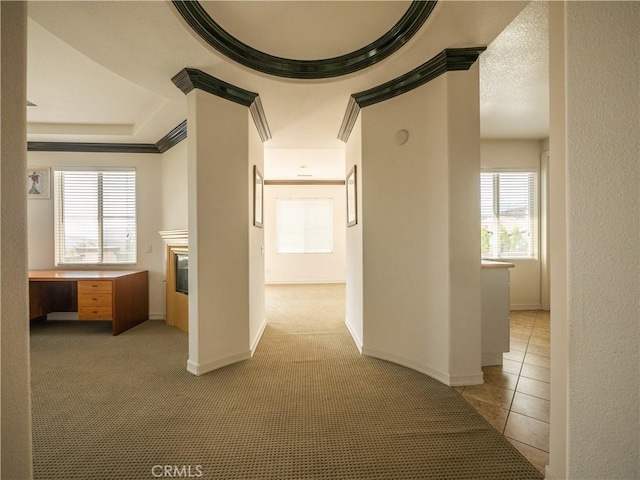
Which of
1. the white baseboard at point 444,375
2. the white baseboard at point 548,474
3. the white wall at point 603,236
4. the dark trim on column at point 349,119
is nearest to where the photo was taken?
the white wall at point 603,236

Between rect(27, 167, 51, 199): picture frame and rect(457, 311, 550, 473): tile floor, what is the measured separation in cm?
584

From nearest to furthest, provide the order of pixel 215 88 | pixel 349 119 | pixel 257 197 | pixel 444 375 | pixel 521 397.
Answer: pixel 521 397, pixel 444 375, pixel 215 88, pixel 349 119, pixel 257 197

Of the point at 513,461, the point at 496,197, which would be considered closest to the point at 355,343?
the point at 513,461

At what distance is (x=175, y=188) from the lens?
398 centimetres

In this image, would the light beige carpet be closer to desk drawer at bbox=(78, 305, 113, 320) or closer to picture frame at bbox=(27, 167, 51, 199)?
desk drawer at bbox=(78, 305, 113, 320)

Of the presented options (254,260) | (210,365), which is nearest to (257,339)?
(210,365)

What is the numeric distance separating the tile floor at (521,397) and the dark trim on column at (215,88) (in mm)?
3171

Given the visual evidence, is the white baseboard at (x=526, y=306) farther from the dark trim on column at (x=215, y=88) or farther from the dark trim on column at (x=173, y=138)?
the dark trim on column at (x=173, y=138)

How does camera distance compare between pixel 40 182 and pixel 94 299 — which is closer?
pixel 94 299

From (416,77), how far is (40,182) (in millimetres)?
5293

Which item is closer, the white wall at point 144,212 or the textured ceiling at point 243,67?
the textured ceiling at point 243,67

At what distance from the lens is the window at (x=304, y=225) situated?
7.55 metres

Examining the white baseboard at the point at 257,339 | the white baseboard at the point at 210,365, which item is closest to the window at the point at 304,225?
the white baseboard at the point at 257,339

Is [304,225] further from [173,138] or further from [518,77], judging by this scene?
[518,77]
